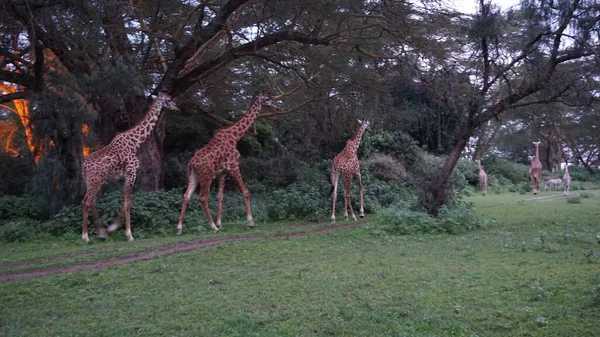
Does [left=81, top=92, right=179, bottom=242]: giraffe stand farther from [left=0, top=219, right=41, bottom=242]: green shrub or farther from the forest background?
[left=0, top=219, right=41, bottom=242]: green shrub

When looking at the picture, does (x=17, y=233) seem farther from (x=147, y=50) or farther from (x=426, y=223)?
(x=426, y=223)

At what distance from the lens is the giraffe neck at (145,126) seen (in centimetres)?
1230

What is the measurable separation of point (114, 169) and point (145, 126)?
1471 millimetres

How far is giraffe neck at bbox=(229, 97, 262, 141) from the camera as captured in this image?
46.3 ft

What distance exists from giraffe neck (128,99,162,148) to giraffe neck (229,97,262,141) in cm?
207

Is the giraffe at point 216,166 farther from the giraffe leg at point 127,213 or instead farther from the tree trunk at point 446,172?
the tree trunk at point 446,172

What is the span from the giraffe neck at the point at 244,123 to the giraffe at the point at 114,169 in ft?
7.94

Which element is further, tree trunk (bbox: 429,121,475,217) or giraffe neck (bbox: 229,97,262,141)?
tree trunk (bbox: 429,121,475,217)

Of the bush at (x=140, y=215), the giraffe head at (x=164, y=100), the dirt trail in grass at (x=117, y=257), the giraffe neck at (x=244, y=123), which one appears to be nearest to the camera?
the dirt trail in grass at (x=117, y=257)

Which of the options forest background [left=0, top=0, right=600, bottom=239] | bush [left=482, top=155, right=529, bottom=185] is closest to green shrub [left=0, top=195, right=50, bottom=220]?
forest background [left=0, top=0, right=600, bottom=239]

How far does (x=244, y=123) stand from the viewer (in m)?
14.4

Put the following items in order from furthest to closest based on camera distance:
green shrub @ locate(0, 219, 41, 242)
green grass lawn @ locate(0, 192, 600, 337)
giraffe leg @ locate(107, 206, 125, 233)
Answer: giraffe leg @ locate(107, 206, 125, 233) < green shrub @ locate(0, 219, 41, 242) < green grass lawn @ locate(0, 192, 600, 337)

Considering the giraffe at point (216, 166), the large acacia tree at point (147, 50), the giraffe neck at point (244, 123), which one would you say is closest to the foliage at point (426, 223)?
the giraffe at point (216, 166)

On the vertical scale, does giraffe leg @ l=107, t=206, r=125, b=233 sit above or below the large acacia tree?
below
